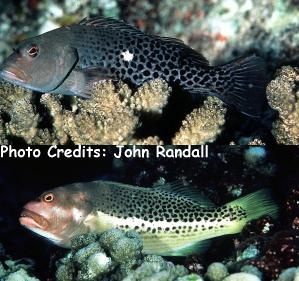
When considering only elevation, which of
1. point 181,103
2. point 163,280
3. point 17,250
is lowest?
point 17,250

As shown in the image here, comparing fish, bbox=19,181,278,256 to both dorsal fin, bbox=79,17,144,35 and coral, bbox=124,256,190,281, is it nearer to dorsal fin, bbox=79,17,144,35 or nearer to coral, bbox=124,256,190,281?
coral, bbox=124,256,190,281

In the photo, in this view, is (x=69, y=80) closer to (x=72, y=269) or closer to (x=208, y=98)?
(x=208, y=98)

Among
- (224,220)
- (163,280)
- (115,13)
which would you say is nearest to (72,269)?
(163,280)

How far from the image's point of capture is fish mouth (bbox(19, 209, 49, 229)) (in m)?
2.78

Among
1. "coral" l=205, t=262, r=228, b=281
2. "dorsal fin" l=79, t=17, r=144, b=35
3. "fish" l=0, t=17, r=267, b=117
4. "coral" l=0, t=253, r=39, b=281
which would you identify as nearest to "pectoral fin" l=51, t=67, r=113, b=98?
"fish" l=0, t=17, r=267, b=117

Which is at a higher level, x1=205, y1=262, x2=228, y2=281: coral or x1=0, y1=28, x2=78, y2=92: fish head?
x1=0, y1=28, x2=78, y2=92: fish head

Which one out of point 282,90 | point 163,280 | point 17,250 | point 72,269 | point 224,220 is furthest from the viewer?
point 17,250

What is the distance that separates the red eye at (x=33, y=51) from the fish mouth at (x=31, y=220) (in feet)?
3.13

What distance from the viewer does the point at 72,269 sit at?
2340 millimetres

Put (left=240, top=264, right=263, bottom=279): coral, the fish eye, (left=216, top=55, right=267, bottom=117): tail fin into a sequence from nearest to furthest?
(left=240, top=264, right=263, bottom=279): coral, (left=216, top=55, right=267, bottom=117): tail fin, the fish eye

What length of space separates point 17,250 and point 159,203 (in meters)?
1.52

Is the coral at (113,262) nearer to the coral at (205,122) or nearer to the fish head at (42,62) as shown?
the coral at (205,122)

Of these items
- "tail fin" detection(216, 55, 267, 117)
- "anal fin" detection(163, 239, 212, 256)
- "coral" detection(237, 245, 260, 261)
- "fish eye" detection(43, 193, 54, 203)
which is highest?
"tail fin" detection(216, 55, 267, 117)

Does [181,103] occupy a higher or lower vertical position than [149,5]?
lower
